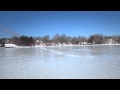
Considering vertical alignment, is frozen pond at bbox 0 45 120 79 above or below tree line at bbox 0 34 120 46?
below

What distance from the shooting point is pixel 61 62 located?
3.42 meters

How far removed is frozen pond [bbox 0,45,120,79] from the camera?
10.3 feet

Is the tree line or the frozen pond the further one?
the tree line

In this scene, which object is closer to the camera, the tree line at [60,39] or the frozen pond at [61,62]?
the frozen pond at [61,62]

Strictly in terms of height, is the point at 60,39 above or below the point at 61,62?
above

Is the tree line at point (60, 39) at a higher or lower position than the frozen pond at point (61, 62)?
higher

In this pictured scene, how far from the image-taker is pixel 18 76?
313 cm

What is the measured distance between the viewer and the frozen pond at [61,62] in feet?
10.3

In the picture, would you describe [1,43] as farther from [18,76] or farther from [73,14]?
[73,14]
